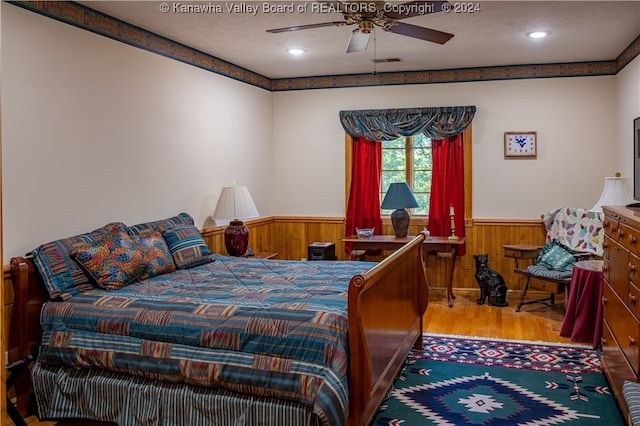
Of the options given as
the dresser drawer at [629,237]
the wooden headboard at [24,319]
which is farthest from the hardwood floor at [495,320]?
the wooden headboard at [24,319]

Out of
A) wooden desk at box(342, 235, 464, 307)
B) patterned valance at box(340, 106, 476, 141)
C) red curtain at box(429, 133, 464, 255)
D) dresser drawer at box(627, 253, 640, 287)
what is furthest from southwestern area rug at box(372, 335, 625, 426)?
patterned valance at box(340, 106, 476, 141)

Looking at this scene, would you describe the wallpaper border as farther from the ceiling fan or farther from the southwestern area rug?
the southwestern area rug

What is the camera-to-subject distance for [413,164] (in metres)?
6.36

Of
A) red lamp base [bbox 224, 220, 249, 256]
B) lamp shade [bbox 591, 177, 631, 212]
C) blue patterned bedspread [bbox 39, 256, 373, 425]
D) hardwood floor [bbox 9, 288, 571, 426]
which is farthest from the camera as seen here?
red lamp base [bbox 224, 220, 249, 256]

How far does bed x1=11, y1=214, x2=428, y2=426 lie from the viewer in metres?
2.50

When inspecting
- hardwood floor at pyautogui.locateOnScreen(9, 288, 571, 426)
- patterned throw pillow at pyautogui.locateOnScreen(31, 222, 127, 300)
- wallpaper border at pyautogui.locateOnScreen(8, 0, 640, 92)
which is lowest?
hardwood floor at pyautogui.locateOnScreen(9, 288, 571, 426)

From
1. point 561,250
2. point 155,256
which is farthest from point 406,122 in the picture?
point 155,256

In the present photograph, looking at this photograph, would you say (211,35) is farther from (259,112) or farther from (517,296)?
(517,296)

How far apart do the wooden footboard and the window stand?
2178mm

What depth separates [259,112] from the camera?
640cm

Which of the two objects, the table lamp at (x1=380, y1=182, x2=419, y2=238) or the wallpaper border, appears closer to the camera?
the wallpaper border

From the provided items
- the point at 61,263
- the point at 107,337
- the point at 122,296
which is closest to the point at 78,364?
the point at 107,337

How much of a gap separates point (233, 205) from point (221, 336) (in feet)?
8.35

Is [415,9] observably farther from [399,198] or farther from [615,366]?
[399,198]
